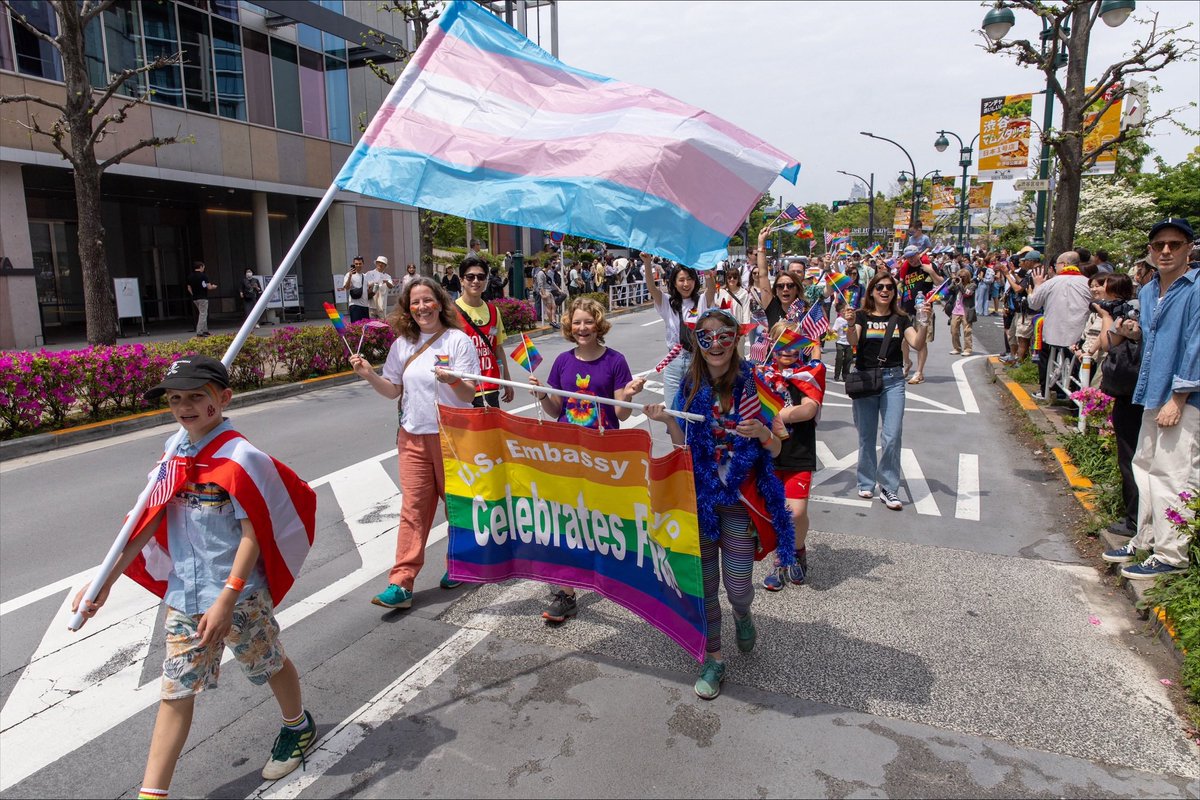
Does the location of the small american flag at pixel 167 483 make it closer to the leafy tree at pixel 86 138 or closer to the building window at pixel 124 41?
the leafy tree at pixel 86 138

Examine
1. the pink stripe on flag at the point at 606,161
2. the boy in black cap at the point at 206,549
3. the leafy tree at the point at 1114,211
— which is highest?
the leafy tree at the point at 1114,211

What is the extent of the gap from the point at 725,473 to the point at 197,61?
23.0 metres

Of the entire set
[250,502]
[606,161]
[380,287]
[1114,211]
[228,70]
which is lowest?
[250,502]

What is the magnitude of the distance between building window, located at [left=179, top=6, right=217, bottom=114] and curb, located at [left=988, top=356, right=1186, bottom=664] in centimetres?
2074

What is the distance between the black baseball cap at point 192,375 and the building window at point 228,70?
22392 mm

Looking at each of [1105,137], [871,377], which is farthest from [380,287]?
[1105,137]

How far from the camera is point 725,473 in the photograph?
146 inches

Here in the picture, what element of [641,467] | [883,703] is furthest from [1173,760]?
[641,467]

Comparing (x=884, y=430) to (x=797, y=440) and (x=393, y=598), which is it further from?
(x=393, y=598)

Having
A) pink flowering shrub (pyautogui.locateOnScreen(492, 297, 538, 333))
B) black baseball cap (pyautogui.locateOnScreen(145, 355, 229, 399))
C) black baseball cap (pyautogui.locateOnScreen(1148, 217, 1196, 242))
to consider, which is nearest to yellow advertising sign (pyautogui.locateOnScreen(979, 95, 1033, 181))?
pink flowering shrub (pyautogui.locateOnScreen(492, 297, 538, 333))

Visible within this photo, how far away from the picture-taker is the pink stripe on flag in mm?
3357

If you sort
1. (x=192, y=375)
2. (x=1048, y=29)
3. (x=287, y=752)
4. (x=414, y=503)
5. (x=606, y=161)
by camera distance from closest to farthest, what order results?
(x=192, y=375) → (x=287, y=752) → (x=606, y=161) → (x=414, y=503) → (x=1048, y=29)

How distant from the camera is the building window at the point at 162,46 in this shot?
20.2 metres

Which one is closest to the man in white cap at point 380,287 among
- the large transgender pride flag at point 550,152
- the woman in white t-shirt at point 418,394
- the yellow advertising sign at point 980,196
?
the woman in white t-shirt at point 418,394
